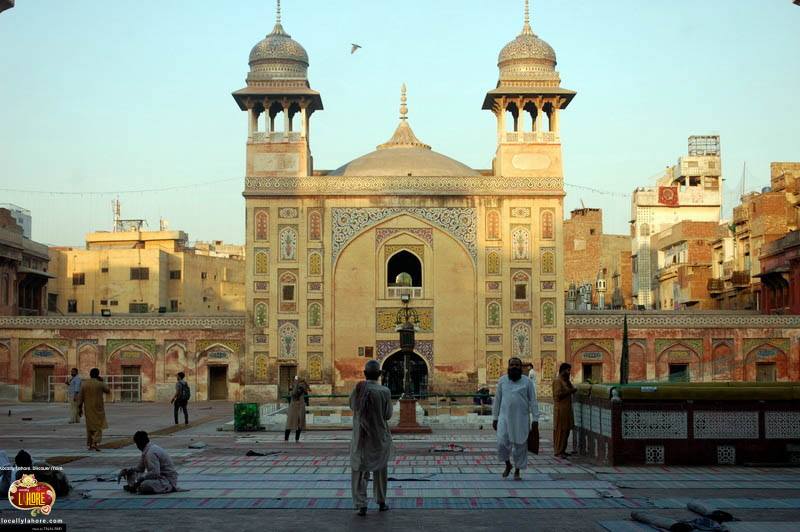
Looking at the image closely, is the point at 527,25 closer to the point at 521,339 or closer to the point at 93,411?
the point at 521,339

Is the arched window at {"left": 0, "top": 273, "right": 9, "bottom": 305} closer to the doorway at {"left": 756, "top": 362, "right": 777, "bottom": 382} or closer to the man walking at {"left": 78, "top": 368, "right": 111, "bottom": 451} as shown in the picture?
the doorway at {"left": 756, "top": 362, "right": 777, "bottom": 382}

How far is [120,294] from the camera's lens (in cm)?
5612

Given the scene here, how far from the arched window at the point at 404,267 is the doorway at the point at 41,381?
37.4 ft

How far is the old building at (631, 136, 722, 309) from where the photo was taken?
6191 centimetres

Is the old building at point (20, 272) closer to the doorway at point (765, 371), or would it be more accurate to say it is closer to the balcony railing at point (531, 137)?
the balcony railing at point (531, 137)

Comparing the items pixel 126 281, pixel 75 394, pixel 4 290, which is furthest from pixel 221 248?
pixel 75 394

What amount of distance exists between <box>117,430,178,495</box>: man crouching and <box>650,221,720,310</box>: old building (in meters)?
41.8

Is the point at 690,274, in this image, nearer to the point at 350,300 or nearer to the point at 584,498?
the point at 350,300

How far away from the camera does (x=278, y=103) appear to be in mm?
40062

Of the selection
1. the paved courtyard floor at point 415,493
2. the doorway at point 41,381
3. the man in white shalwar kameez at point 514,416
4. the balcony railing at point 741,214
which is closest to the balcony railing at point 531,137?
the balcony railing at point 741,214

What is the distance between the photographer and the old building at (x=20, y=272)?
146 ft

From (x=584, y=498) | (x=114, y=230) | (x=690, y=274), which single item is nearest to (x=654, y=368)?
(x=690, y=274)

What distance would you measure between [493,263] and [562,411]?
2257 centimetres

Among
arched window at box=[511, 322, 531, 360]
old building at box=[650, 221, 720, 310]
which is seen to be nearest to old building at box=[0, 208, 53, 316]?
arched window at box=[511, 322, 531, 360]
